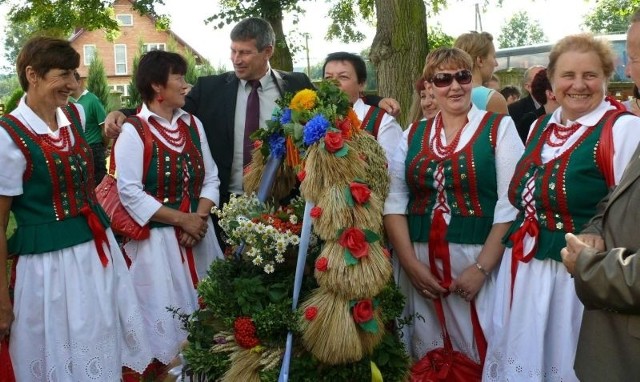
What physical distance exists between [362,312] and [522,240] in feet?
2.72

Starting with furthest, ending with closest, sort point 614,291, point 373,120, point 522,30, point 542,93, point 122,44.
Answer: point 522,30 → point 122,44 → point 542,93 → point 373,120 → point 614,291

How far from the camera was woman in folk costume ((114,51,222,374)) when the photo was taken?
4.14 metres

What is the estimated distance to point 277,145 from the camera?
349 centimetres

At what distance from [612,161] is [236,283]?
1.74 meters

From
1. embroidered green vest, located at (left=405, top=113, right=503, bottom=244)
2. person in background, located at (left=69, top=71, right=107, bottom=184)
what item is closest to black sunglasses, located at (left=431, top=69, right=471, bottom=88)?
embroidered green vest, located at (left=405, top=113, right=503, bottom=244)

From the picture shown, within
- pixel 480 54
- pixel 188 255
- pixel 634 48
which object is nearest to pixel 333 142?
pixel 634 48

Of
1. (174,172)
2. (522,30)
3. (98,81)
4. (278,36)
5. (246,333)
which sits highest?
(522,30)

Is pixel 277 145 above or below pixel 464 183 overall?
above

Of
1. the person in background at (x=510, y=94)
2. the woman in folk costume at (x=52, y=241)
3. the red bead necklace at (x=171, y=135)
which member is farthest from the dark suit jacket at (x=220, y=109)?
the person in background at (x=510, y=94)

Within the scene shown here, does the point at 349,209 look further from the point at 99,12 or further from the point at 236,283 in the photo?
the point at 99,12

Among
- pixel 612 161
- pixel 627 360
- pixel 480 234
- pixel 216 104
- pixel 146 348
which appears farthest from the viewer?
pixel 216 104

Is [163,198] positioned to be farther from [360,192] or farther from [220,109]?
[360,192]

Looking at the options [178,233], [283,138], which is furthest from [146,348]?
[283,138]

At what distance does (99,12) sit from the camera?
17.6 m
